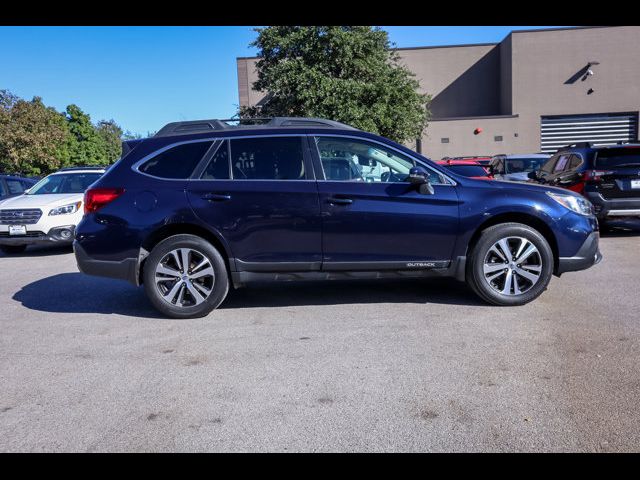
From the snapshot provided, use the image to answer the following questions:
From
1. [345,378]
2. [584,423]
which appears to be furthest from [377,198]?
[584,423]

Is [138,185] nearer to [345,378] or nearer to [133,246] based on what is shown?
[133,246]

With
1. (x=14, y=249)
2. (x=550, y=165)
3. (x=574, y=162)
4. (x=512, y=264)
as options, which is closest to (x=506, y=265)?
(x=512, y=264)

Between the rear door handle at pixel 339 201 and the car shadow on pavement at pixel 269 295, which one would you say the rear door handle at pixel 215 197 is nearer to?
the rear door handle at pixel 339 201

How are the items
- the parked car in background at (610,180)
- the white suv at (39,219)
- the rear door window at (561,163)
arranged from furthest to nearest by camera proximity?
the rear door window at (561,163) → the white suv at (39,219) → the parked car in background at (610,180)

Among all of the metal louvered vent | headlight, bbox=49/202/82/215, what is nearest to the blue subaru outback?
headlight, bbox=49/202/82/215

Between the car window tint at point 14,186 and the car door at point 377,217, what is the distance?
10930 mm

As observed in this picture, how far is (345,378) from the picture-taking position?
3.67m

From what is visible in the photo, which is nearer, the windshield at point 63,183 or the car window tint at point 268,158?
the car window tint at point 268,158

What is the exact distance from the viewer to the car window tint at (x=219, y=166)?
5.26 metres

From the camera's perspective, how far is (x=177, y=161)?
5297 millimetres

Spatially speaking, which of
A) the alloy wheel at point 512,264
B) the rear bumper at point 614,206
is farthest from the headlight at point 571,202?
the rear bumper at point 614,206

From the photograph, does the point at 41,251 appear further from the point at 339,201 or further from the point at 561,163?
the point at 561,163

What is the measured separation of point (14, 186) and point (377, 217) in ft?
38.7

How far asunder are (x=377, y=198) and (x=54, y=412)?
11.0ft
